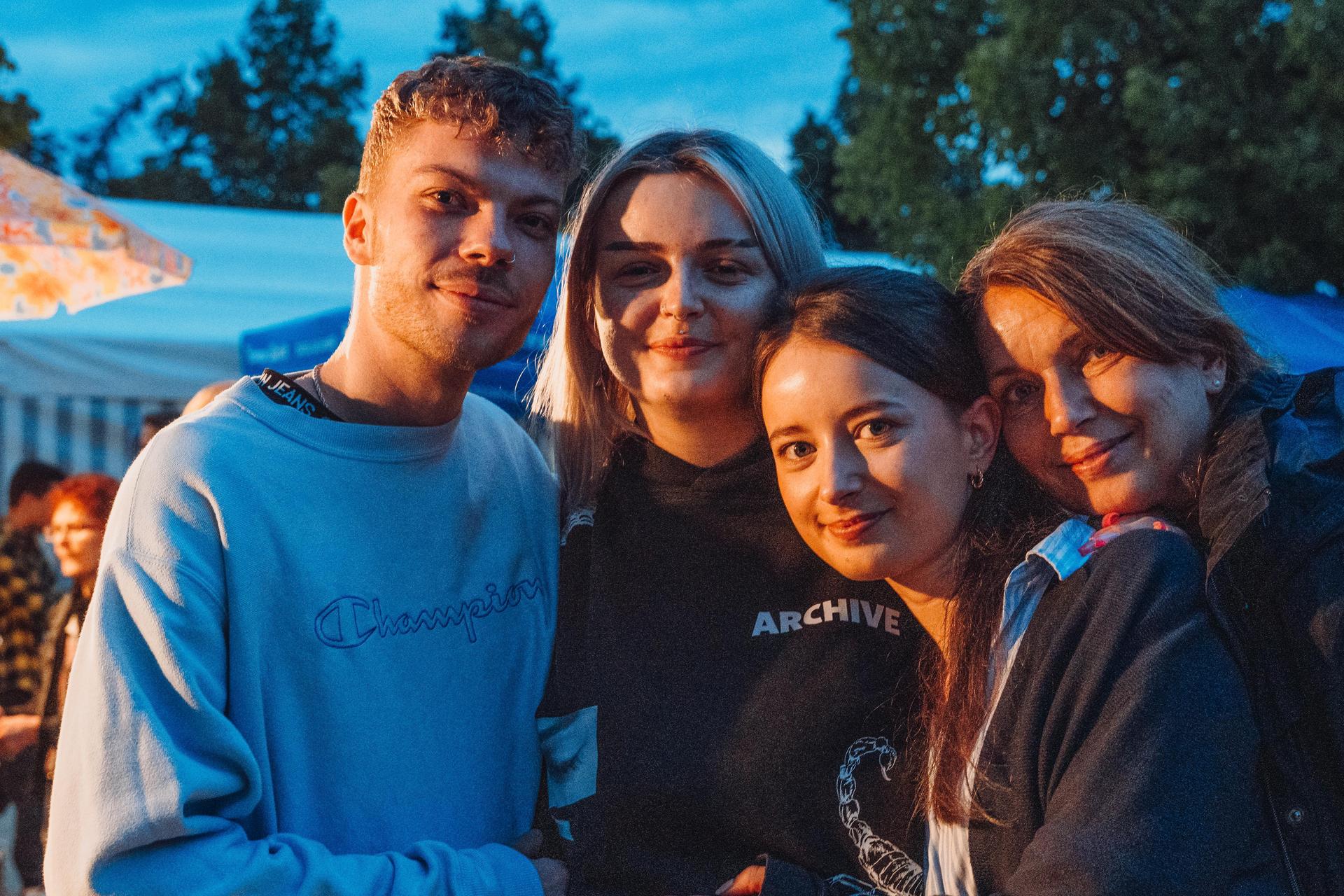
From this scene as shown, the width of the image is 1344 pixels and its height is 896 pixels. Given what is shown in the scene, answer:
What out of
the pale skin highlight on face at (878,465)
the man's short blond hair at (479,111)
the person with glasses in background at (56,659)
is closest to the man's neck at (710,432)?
the pale skin highlight on face at (878,465)

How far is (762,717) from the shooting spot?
83.1 inches

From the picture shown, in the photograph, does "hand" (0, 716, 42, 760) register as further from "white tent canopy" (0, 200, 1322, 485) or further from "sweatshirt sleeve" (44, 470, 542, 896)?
"sweatshirt sleeve" (44, 470, 542, 896)

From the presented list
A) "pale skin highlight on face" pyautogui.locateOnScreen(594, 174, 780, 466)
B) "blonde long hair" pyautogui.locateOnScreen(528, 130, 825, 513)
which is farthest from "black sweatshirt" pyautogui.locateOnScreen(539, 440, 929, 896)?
"blonde long hair" pyautogui.locateOnScreen(528, 130, 825, 513)

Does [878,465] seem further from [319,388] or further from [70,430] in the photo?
[70,430]

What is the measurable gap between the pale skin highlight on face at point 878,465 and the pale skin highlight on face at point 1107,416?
0.12 meters

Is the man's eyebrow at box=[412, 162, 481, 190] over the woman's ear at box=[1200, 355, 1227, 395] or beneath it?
over

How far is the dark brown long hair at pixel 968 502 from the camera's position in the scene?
188cm

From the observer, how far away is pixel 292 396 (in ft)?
7.25

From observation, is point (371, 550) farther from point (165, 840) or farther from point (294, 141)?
point (294, 141)

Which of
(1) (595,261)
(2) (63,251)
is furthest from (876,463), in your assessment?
(2) (63,251)

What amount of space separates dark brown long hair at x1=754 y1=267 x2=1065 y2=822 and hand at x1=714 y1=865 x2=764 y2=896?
1.05 ft

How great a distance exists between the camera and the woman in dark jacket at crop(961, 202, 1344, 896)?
162 cm

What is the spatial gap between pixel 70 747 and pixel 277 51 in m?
32.3

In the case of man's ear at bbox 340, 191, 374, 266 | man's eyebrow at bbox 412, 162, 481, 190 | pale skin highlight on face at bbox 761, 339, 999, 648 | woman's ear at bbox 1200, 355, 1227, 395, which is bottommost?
pale skin highlight on face at bbox 761, 339, 999, 648
